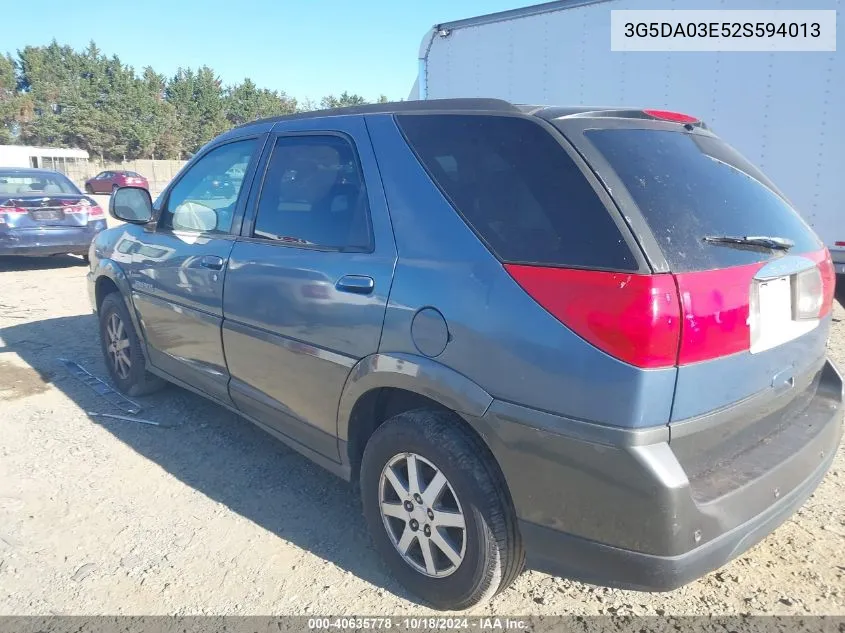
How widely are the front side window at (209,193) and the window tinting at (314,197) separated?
31 cm

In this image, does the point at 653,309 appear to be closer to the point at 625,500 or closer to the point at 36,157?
the point at 625,500

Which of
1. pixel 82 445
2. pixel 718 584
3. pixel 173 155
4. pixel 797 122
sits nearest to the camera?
pixel 718 584

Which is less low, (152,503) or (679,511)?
(679,511)

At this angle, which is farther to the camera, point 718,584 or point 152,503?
point 152,503

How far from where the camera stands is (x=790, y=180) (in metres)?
6.07

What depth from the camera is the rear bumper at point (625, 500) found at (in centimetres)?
176

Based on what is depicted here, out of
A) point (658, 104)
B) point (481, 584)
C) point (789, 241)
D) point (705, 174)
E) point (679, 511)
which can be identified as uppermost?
point (658, 104)

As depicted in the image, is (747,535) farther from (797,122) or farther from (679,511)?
(797,122)

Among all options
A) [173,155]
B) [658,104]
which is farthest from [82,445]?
[173,155]

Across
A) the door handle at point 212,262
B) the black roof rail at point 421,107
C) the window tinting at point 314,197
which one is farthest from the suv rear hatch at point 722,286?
the door handle at point 212,262

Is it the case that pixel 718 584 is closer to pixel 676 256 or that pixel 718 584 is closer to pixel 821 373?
pixel 821 373

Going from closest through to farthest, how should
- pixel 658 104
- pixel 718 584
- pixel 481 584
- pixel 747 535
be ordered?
pixel 747 535
pixel 481 584
pixel 718 584
pixel 658 104

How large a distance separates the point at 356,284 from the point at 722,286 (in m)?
1.28

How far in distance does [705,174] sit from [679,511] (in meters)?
1.16
